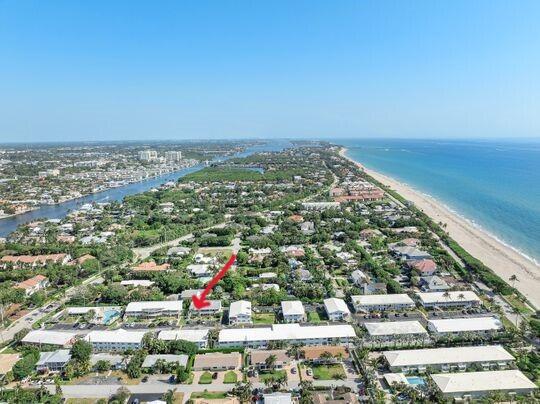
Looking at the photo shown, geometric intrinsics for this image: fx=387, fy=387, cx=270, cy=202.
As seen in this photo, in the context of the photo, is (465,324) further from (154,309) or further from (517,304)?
(154,309)

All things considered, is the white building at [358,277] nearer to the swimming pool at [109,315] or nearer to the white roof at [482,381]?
the white roof at [482,381]

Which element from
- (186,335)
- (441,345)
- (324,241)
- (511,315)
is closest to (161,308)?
(186,335)

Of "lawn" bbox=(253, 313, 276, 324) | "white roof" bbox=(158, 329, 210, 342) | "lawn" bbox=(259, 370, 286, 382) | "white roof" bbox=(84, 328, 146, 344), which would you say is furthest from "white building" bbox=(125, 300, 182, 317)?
"lawn" bbox=(259, 370, 286, 382)

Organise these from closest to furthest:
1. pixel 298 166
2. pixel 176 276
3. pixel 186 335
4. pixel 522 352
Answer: pixel 522 352 → pixel 186 335 → pixel 176 276 → pixel 298 166

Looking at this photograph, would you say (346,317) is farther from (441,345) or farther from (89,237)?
(89,237)

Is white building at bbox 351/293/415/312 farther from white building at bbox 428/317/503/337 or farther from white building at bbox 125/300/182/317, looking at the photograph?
white building at bbox 125/300/182/317

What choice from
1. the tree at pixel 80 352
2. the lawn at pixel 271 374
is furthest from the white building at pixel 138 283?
the lawn at pixel 271 374
